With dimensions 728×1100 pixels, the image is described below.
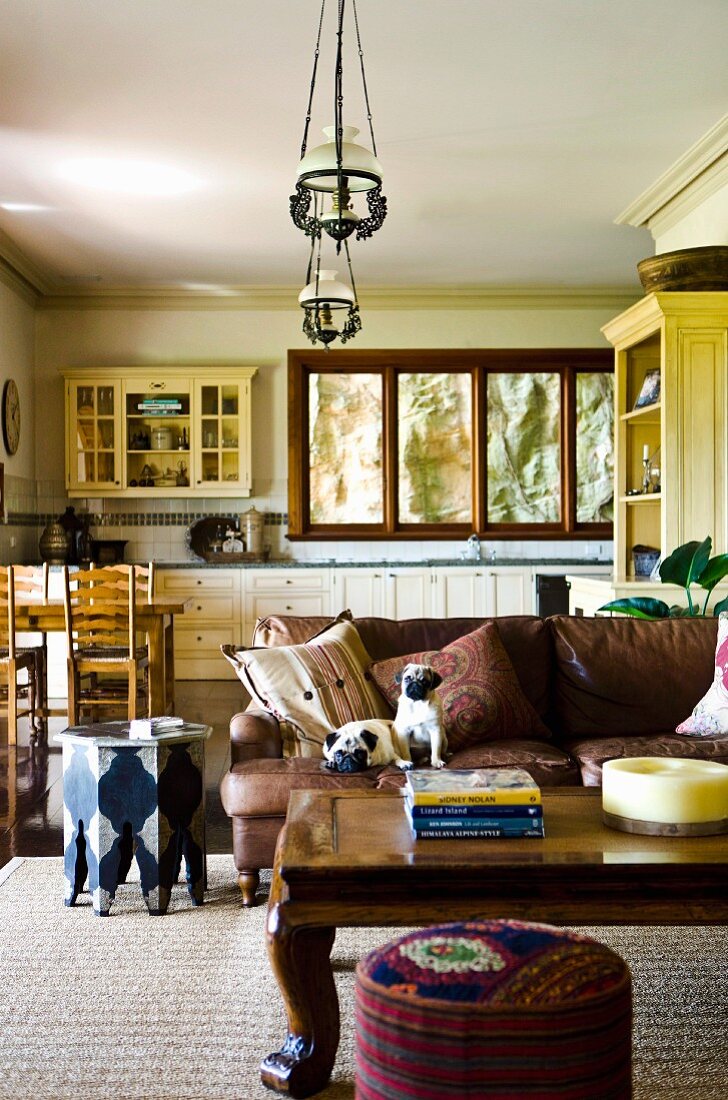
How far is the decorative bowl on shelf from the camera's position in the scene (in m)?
5.54

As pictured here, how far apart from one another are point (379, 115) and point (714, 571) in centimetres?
265

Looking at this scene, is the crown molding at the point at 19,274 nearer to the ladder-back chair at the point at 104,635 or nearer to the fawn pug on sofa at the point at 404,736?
the ladder-back chair at the point at 104,635

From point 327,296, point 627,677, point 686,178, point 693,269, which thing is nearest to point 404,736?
point 627,677

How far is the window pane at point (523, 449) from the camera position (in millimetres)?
8789

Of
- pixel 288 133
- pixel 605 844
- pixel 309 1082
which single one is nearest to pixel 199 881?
pixel 309 1082

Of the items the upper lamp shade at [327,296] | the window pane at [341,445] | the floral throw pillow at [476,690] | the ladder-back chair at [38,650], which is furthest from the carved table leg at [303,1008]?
the window pane at [341,445]

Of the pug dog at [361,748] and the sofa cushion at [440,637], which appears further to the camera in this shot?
the sofa cushion at [440,637]

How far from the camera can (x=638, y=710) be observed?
3730 mm

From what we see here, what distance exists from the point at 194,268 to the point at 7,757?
4160 mm

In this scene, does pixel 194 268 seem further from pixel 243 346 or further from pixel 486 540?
pixel 486 540

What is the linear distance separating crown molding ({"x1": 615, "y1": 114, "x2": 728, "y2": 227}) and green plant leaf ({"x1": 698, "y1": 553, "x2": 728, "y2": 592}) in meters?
2.22

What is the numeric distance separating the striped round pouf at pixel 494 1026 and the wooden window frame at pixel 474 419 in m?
7.11

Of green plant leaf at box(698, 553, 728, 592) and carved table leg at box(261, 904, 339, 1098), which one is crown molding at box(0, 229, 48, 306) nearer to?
green plant leaf at box(698, 553, 728, 592)

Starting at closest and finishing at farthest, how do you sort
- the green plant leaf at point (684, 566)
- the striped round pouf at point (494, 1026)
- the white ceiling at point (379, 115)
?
the striped round pouf at point (494, 1026)
the white ceiling at point (379, 115)
the green plant leaf at point (684, 566)
